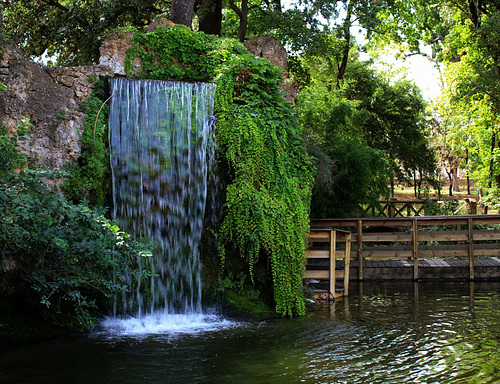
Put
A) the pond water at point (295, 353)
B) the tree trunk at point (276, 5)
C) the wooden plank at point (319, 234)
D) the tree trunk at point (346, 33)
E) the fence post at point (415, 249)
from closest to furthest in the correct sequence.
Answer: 1. the pond water at point (295, 353)
2. the wooden plank at point (319, 234)
3. the fence post at point (415, 249)
4. the tree trunk at point (276, 5)
5. the tree trunk at point (346, 33)

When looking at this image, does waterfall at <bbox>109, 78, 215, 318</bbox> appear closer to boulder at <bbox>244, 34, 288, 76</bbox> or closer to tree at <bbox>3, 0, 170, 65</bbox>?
boulder at <bbox>244, 34, 288, 76</bbox>

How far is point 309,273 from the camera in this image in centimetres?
1077

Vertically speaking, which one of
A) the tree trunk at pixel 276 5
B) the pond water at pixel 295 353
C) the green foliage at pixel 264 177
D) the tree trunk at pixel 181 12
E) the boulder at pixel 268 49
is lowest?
the pond water at pixel 295 353

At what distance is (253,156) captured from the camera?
9.58m

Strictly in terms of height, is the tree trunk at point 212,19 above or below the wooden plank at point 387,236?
above

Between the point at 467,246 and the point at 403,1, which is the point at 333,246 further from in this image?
the point at 403,1

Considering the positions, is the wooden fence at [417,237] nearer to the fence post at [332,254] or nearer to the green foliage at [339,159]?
the green foliage at [339,159]

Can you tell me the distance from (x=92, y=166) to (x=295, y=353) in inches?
186

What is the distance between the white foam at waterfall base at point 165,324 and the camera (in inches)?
324

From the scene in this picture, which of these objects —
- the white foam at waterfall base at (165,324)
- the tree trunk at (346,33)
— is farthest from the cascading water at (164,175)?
the tree trunk at (346,33)

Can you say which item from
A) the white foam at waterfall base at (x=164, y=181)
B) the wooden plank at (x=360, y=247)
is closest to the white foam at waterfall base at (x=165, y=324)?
the white foam at waterfall base at (x=164, y=181)

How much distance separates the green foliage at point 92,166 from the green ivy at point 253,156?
1589mm

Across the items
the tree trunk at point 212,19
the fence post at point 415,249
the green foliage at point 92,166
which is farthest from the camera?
the tree trunk at point 212,19

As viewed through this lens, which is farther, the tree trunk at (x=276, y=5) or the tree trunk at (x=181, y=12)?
the tree trunk at (x=276, y=5)
